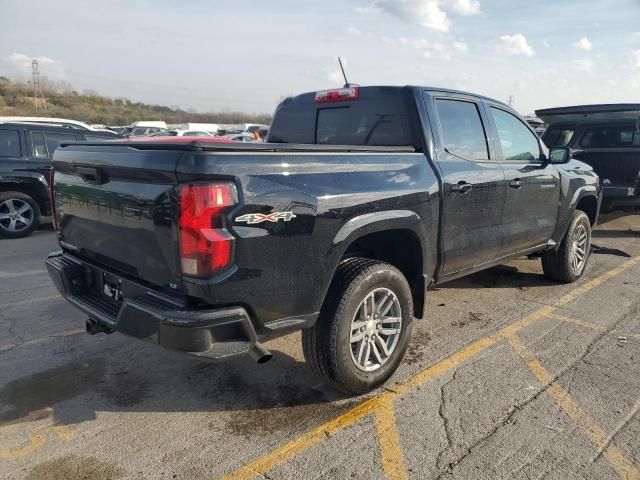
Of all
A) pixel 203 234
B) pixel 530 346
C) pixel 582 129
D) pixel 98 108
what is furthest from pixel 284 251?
pixel 98 108

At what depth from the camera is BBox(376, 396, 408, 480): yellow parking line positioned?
8.46 ft

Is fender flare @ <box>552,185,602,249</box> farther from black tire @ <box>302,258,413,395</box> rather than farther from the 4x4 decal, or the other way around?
the 4x4 decal

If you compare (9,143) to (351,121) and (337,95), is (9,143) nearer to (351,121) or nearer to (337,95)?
→ (337,95)

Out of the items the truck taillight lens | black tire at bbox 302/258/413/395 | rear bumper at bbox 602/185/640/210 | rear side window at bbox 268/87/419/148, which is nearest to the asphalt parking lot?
black tire at bbox 302/258/413/395

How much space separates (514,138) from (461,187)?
4.23 feet

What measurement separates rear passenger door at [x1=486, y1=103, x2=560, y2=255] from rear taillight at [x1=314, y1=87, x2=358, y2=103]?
1.21 meters

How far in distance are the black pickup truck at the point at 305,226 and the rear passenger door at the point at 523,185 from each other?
29 mm

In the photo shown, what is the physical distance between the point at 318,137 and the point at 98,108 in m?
71.4

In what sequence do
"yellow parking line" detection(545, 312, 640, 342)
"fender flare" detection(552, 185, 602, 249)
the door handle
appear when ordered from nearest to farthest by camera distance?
→ the door handle → "yellow parking line" detection(545, 312, 640, 342) → "fender flare" detection(552, 185, 602, 249)

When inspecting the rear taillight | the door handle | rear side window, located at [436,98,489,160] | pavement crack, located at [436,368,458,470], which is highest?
the rear taillight

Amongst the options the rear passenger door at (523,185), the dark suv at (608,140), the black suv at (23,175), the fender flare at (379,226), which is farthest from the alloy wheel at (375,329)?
the black suv at (23,175)

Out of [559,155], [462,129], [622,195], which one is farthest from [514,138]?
[622,195]

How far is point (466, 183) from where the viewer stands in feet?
12.7

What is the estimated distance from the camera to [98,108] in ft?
223
